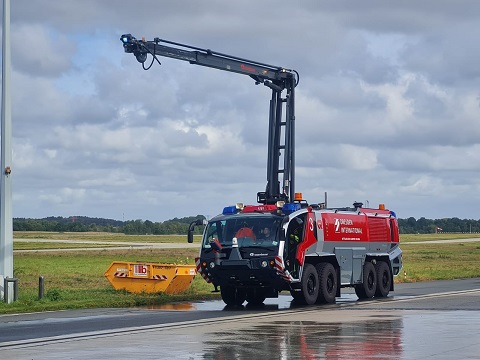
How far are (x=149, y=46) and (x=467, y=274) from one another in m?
23.4

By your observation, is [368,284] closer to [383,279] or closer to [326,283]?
[383,279]

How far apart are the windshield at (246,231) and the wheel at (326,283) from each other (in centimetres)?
217

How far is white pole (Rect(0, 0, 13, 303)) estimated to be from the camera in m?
25.0

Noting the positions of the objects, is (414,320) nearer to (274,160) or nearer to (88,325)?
(88,325)

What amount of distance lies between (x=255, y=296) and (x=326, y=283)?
2.01 meters

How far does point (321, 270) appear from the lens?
2694 centimetres

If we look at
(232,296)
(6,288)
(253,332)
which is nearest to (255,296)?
(232,296)

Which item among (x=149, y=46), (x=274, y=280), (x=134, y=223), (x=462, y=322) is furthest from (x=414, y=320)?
(x=134, y=223)

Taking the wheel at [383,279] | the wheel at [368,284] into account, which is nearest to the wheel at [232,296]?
the wheel at [368,284]

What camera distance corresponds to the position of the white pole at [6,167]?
982 inches

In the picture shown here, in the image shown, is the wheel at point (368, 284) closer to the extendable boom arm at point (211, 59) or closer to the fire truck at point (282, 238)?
the fire truck at point (282, 238)

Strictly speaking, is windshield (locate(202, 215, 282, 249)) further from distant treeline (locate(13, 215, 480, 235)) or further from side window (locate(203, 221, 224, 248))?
distant treeline (locate(13, 215, 480, 235))

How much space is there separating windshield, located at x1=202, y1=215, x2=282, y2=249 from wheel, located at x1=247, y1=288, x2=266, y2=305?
1820 mm

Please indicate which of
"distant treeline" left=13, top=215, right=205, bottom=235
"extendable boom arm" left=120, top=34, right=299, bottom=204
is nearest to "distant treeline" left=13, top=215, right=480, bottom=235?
"distant treeline" left=13, top=215, right=205, bottom=235
